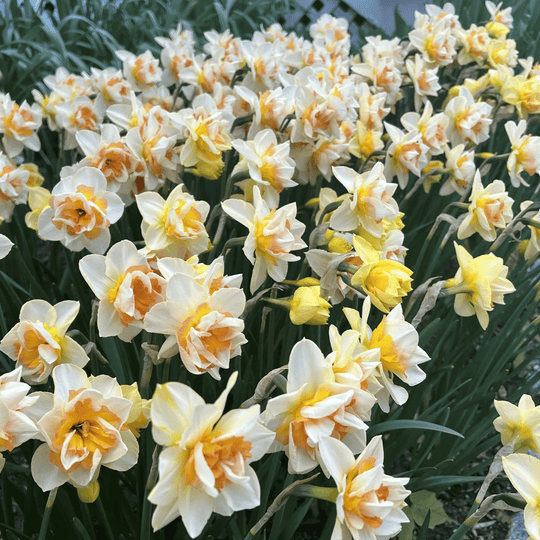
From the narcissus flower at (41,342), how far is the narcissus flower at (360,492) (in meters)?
0.42

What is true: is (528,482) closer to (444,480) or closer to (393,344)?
(393,344)

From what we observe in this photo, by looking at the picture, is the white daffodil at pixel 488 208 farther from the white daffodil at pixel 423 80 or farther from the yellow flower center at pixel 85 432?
the yellow flower center at pixel 85 432

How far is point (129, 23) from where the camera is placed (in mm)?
3203

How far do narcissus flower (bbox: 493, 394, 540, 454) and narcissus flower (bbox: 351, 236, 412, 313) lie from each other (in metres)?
0.25

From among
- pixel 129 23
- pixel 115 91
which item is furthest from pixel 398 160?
pixel 129 23

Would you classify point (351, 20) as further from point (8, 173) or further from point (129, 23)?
point (8, 173)

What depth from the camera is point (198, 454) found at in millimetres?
585

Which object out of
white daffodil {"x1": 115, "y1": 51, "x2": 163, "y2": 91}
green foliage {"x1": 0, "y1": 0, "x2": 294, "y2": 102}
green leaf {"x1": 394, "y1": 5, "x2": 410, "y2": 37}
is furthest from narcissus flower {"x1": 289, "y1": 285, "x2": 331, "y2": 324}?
green leaf {"x1": 394, "y1": 5, "x2": 410, "y2": 37}

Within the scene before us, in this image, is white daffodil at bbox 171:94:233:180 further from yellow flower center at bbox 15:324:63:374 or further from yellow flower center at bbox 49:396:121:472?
yellow flower center at bbox 49:396:121:472

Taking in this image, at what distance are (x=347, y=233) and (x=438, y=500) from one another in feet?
2.95

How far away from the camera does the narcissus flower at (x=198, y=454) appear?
0.59 metres

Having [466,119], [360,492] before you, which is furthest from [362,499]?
[466,119]

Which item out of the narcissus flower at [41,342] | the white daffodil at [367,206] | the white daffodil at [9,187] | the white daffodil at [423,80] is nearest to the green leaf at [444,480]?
the white daffodil at [367,206]

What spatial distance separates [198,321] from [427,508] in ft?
3.51
